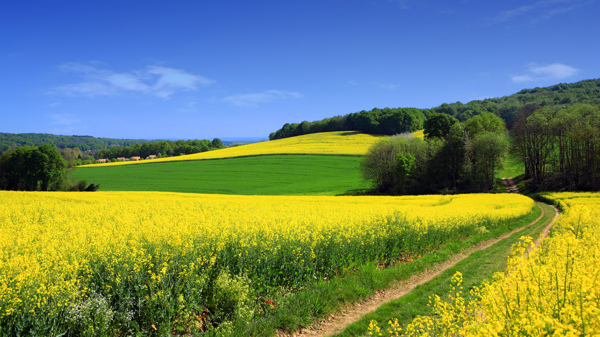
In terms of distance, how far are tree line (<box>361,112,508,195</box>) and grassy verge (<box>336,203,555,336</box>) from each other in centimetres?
3194

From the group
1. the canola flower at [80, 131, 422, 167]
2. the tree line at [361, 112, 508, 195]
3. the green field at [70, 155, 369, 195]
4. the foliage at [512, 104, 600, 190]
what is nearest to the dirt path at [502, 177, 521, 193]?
the foliage at [512, 104, 600, 190]

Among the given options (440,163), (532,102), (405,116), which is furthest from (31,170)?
(532,102)

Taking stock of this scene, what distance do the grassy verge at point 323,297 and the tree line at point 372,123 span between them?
89029 millimetres

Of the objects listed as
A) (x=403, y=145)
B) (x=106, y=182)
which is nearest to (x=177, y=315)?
(x=403, y=145)

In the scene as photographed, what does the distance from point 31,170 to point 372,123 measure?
83311 mm

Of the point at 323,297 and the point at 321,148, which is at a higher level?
the point at 321,148

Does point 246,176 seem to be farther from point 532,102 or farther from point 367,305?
point 532,102

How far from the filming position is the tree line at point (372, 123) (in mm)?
95562

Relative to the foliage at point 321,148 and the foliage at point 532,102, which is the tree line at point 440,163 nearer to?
the foliage at point 321,148

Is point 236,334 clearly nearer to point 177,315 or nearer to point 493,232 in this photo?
point 177,315

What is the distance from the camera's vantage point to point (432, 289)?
29.3ft

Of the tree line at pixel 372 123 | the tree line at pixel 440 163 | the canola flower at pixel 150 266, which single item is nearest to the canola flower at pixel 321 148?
the tree line at pixel 372 123

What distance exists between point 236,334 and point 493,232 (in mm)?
16511

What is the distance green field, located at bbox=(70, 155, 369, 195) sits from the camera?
158 ft
